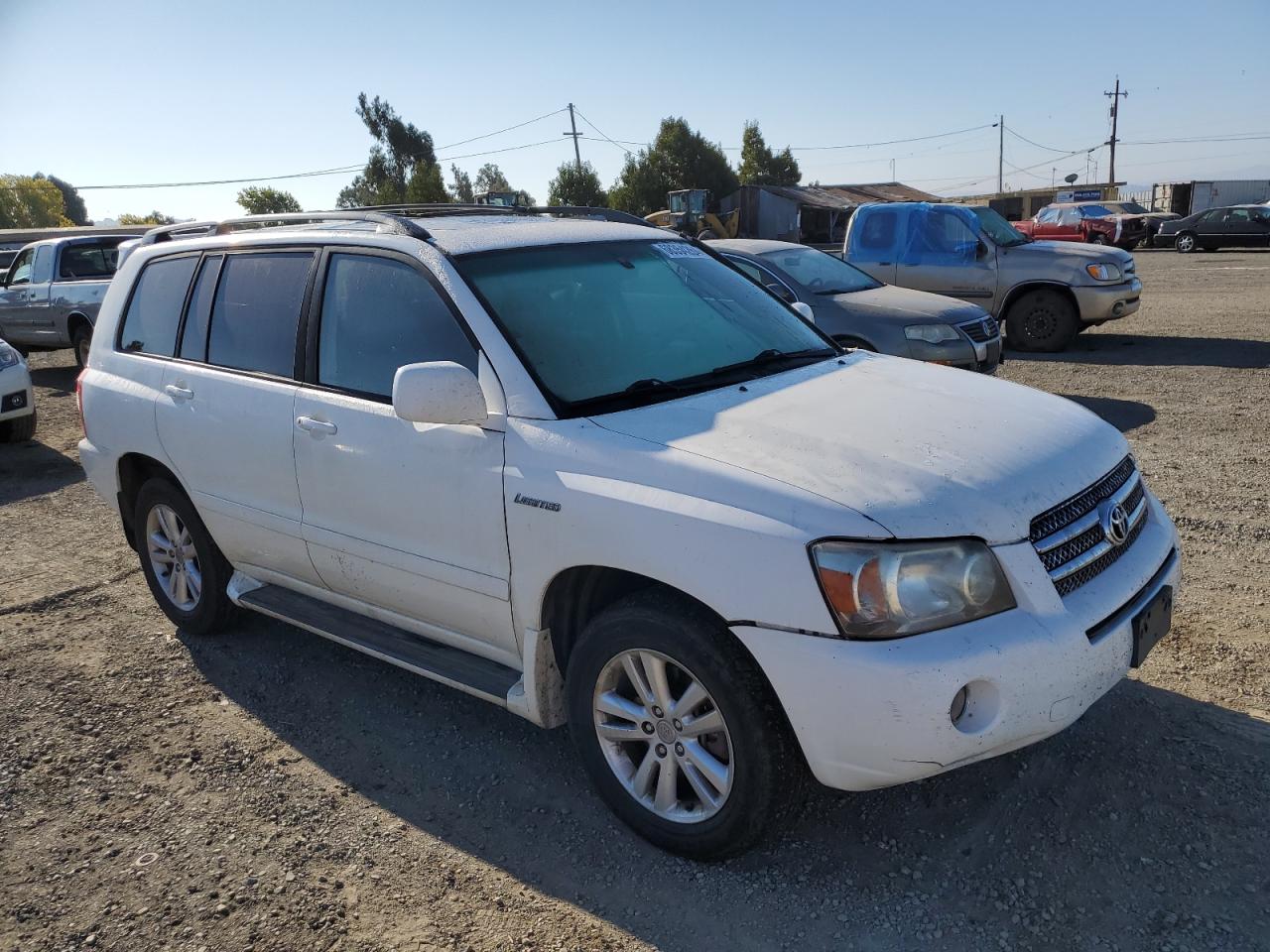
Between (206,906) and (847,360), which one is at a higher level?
(847,360)

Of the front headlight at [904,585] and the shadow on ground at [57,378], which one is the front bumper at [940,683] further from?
the shadow on ground at [57,378]

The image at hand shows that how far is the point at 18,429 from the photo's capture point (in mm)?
9547

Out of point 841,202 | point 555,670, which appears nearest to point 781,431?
point 555,670

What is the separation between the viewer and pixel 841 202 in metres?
53.7

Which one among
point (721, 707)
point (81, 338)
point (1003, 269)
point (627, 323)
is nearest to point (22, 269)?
point (81, 338)

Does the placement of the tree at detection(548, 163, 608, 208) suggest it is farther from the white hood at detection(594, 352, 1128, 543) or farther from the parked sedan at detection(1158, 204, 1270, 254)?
the white hood at detection(594, 352, 1128, 543)

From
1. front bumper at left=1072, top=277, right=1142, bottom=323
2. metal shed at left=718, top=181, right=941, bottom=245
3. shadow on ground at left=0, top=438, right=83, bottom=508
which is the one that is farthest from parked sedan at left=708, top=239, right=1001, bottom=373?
metal shed at left=718, top=181, right=941, bottom=245

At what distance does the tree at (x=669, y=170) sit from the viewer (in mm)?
70688

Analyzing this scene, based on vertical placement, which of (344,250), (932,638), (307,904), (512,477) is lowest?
(307,904)

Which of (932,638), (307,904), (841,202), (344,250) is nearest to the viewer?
(932,638)

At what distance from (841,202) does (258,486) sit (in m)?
53.6

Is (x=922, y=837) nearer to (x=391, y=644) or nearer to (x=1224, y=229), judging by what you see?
(x=391, y=644)

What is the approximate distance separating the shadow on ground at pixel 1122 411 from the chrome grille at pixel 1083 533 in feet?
16.3

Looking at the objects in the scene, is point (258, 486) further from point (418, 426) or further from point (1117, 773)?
point (1117, 773)
